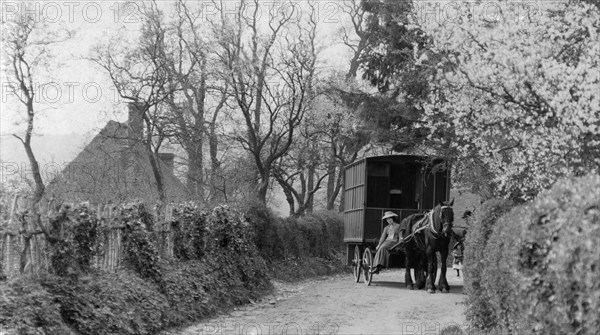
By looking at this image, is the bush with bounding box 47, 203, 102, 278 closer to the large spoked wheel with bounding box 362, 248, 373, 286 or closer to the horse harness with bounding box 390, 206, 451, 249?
the horse harness with bounding box 390, 206, 451, 249

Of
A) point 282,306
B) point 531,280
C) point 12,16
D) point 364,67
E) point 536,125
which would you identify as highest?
point 12,16

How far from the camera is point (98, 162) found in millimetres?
38312

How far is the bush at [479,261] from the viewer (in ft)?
36.8

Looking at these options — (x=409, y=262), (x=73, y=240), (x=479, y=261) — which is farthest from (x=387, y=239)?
(x=73, y=240)

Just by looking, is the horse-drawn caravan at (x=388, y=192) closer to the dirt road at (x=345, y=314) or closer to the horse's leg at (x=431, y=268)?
the horse's leg at (x=431, y=268)

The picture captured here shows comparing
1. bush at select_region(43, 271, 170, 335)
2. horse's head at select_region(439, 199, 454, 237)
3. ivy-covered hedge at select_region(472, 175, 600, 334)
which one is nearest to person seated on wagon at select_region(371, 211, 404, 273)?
horse's head at select_region(439, 199, 454, 237)

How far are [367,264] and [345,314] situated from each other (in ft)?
25.2

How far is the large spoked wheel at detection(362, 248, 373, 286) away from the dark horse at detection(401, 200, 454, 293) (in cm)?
113

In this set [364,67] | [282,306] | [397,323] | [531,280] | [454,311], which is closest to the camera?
[531,280]

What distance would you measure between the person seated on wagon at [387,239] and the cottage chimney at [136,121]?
683 inches

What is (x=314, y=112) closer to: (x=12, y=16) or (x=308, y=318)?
(x=12, y=16)

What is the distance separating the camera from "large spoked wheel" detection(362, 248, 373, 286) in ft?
70.6

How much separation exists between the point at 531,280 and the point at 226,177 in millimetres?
33660

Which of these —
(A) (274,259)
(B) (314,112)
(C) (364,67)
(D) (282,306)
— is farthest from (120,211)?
(B) (314,112)
